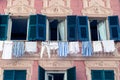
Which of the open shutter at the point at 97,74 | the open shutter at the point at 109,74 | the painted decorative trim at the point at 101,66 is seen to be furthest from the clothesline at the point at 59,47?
the open shutter at the point at 109,74

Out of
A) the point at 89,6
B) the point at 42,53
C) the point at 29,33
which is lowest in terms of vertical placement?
the point at 42,53

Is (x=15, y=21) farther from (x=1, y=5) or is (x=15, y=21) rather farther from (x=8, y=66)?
(x=8, y=66)

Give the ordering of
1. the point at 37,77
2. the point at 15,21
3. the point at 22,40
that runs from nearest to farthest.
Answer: the point at 37,77 → the point at 22,40 → the point at 15,21

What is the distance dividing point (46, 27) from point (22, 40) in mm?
1407

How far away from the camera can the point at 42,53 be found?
14.8 m

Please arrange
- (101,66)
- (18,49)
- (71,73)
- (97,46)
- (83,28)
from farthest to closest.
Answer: (83,28)
(97,46)
(18,49)
(101,66)
(71,73)

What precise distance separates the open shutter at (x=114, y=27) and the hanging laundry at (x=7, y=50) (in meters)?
5.02

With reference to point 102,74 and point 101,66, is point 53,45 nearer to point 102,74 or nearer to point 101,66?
point 101,66

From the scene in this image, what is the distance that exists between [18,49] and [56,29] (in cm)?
255

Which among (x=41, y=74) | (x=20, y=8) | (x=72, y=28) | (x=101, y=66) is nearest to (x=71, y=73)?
(x=41, y=74)

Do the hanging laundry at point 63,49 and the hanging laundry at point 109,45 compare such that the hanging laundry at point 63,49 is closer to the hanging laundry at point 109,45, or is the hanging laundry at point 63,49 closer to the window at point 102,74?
the window at point 102,74

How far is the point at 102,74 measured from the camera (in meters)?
14.5

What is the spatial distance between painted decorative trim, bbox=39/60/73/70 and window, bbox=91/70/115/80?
118cm

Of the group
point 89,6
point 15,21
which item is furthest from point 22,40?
point 89,6
